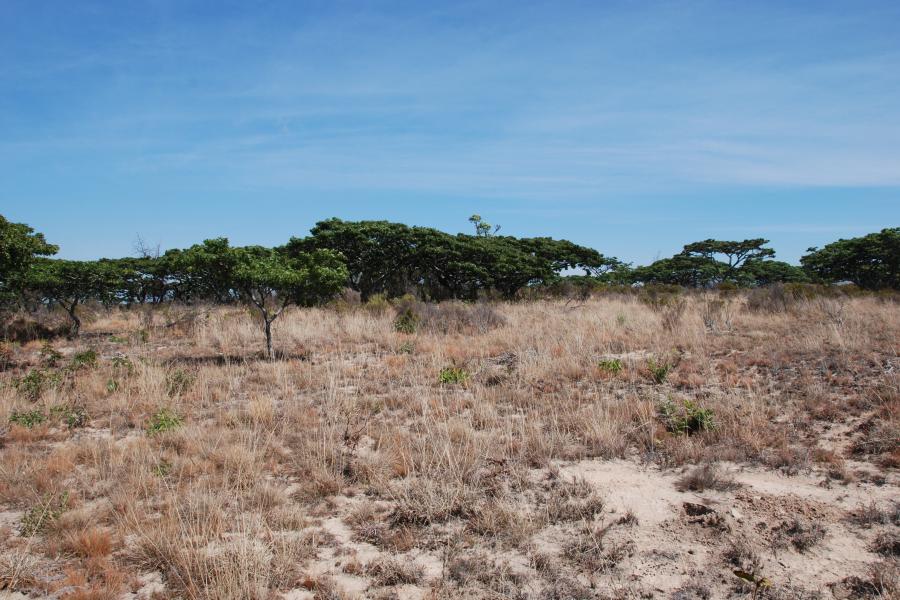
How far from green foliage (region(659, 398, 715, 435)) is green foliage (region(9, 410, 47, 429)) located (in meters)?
8.44

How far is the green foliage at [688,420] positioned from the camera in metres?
6.43

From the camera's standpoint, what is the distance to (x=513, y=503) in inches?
188

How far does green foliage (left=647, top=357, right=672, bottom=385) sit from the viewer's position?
8.69 metres

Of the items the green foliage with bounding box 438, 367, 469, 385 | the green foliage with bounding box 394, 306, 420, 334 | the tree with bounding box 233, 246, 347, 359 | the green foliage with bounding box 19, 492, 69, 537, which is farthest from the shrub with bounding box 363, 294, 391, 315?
the green foliage with bounding box 19, 492, 69, 537

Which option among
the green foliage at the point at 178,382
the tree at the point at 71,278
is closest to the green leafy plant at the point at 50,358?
the tree at the point at 71,278

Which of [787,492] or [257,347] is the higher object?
[257,347]

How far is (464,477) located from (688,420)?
321cm

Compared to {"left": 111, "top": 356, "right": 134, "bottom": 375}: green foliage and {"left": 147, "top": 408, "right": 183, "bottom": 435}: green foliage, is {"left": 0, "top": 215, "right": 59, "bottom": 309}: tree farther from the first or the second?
{"left": 147, "top": 408, "right": 183, "bottom": 435}: green foliage

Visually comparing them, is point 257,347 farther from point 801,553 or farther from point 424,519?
point 801,553

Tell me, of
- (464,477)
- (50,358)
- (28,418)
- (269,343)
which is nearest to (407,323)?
(269,343)

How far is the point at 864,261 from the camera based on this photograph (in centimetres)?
3188

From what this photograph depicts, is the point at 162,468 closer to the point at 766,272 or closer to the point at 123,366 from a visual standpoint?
the point at 123,366

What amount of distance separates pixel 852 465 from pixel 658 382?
10.9 feet

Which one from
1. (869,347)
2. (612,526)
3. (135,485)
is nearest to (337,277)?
(135,485)
